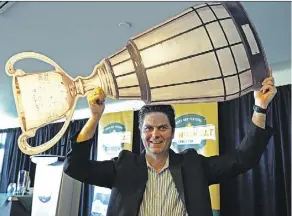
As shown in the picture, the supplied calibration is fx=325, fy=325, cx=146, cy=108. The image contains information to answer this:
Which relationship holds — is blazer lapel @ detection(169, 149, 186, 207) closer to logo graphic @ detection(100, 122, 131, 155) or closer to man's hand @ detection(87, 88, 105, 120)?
man's hand @ detection(87, 88, 105, 120)

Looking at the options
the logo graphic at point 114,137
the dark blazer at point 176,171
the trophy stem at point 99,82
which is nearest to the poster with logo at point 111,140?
the logo graphic at point 114,137

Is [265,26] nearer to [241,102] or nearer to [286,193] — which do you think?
[241,102]

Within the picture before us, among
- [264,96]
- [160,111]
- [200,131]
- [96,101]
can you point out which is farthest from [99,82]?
[200,131]

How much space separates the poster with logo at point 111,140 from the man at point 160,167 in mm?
2707

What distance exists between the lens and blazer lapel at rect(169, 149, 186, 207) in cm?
98

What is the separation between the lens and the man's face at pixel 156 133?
1011 mm

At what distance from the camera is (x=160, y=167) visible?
1066 mm

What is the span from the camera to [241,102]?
10.6 feet

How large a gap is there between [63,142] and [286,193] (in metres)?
3.00

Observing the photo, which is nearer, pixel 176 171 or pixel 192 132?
pixel 176 171

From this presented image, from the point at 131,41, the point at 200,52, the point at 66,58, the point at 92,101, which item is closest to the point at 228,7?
the point at 200,52

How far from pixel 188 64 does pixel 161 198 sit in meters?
0.41

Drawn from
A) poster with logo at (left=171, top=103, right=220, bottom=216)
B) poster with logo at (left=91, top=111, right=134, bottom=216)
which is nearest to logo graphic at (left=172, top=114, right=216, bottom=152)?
poster with logo at (left=171, top=103, right=220, bottom=216)

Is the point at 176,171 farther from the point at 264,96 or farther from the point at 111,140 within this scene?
the point at 111,140
